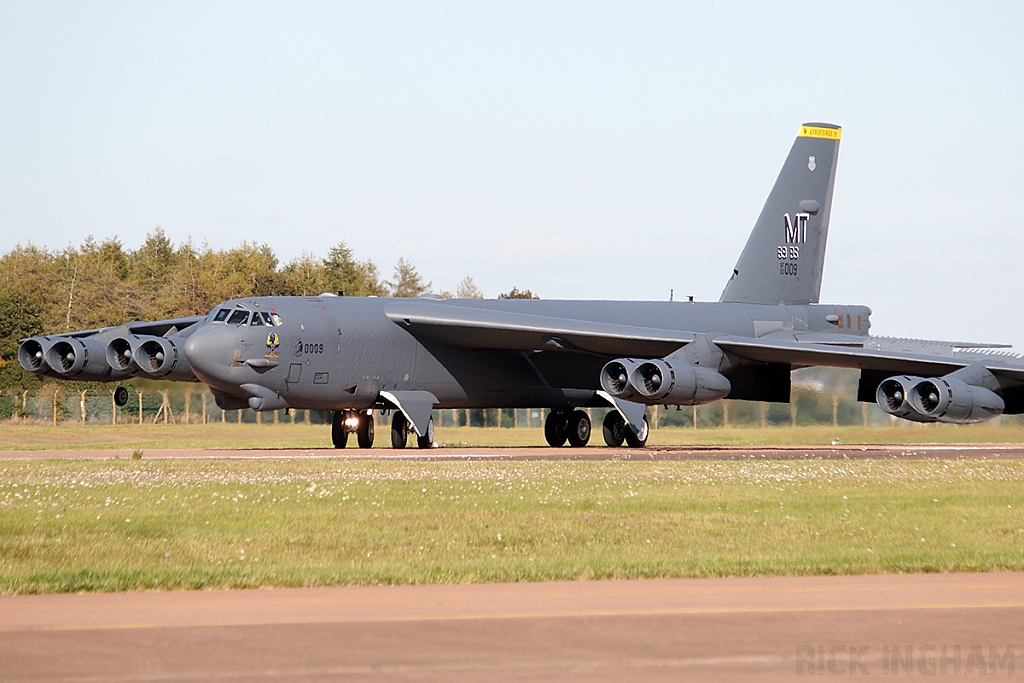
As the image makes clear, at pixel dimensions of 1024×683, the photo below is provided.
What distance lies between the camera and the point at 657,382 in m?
28.7

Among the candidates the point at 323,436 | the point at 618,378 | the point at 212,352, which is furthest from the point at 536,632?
the point at 323,436

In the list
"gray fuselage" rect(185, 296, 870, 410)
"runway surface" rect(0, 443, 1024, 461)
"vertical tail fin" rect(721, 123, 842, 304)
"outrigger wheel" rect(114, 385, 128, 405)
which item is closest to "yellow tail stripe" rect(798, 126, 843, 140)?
"vertical tail fin" rect(721, 123, 842, 304)

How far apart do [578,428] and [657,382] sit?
23.7 ft

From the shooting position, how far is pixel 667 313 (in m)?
35.0

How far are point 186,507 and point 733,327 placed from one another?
22919mm

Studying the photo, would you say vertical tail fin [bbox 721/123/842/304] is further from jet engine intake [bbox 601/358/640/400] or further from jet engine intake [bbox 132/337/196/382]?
jet engine intake [bbox 132/337/196/382]

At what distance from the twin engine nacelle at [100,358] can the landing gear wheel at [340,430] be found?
367 cm

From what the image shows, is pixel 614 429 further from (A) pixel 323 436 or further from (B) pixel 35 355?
(B) pixel 35 355

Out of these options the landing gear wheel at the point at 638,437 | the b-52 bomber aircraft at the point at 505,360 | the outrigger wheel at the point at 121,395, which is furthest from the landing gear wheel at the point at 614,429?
the outrigger wheel at the point at 121,395

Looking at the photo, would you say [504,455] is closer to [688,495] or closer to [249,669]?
[688,495]

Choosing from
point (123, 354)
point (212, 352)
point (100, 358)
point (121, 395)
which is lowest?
point (121, 395)

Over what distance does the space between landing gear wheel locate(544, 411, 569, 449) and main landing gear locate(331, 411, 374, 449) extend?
5532 mm

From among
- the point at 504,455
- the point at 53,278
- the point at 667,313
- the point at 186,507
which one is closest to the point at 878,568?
the point at 186,507

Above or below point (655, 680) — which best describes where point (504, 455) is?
below
